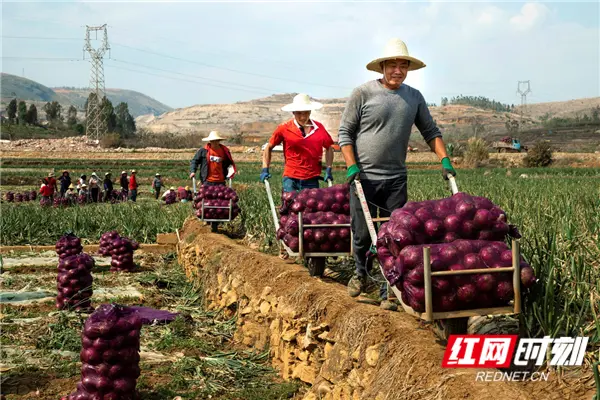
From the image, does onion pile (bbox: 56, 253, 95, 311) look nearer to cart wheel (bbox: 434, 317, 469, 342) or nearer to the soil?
the soil

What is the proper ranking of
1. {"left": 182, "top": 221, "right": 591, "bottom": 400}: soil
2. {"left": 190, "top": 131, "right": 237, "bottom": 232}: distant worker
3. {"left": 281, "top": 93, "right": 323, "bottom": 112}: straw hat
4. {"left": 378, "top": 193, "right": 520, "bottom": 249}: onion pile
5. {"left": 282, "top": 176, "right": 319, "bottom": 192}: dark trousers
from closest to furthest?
{"left": 182, "top": 221, "right": 591, "bottom": 400}: soil, {"left": 378, "top": 193, "right": 520, "bottom": 249}: onion pile, {"left": 281, "top": 93, "right": 323, "bottom": 112}: straw hat, {"left": 282, "top": 176, "right": 319, "bottom": 192}: dark trousers, {"left": 190, "top": 131, "right": 237, "bottom": 232}: distant worker

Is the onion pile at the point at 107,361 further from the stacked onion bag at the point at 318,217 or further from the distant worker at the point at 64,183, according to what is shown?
the distant worker at the point at 64,183

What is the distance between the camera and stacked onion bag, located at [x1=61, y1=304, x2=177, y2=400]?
4.54 m

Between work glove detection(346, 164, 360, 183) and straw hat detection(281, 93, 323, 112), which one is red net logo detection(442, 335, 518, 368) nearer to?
work glove detection(346, 164, 360, 183)

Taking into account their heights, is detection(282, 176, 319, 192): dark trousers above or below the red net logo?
above

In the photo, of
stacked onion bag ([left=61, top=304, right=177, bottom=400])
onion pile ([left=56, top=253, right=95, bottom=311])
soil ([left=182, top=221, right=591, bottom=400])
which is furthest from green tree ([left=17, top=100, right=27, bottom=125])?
stacked onion bag ([left=61, top=304, right=177, bottom=400])

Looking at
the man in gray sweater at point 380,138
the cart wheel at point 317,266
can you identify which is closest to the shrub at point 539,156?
the cart wheel at point 317,266

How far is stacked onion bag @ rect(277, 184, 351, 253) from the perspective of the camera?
6.07 meters

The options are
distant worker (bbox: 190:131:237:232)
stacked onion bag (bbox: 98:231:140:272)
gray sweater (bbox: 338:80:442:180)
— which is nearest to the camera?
gray sweater (bbox: 338:80:442:180)

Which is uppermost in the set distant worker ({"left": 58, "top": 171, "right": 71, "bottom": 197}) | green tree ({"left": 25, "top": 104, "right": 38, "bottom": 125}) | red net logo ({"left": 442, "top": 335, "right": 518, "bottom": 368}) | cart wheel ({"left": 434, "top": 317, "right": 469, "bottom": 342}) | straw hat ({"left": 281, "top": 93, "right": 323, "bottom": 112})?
green tree ({"left": 25, "top": 104, "right": 38, "bottom": 125})

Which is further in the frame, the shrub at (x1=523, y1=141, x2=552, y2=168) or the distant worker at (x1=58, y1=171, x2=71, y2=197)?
the shrub at (x1=523, y1=141, x2=552, y2=168)

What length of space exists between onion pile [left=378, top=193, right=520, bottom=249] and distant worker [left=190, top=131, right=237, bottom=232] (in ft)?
23.6

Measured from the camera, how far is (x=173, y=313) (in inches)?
284

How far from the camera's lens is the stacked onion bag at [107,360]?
454cm
